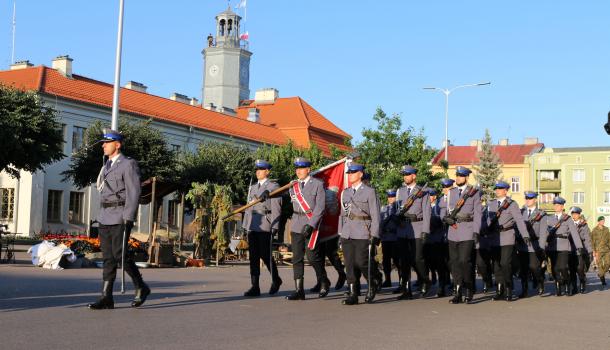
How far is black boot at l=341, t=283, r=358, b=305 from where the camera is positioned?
38.2ft

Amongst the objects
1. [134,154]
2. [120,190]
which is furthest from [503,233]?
[134,154]

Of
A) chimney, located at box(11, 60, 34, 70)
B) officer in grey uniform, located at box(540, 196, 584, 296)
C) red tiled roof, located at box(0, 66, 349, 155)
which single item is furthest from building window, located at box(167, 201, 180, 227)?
officer in grey uniform, located at box(540, 196, 584, 296)

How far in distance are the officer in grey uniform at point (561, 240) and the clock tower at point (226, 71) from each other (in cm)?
7926

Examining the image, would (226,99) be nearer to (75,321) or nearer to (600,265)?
(600,265)

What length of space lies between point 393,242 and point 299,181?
107 inches

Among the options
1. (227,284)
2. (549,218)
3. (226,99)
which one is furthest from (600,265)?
(226,99)

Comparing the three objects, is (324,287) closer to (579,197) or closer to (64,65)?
(64,65)

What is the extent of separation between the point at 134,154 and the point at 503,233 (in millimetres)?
27480

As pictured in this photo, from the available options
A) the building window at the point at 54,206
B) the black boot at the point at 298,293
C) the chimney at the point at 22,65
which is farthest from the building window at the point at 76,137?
the black boot at the point at 298,293

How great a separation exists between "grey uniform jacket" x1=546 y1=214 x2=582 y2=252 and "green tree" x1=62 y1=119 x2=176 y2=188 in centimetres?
2455

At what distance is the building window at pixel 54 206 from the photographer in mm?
48750

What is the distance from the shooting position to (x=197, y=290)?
13.4 metres

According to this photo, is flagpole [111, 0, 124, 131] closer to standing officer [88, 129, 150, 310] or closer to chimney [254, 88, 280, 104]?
standing officer [88, 129, 150, 310]

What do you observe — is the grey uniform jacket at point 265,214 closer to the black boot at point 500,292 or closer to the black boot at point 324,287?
the black boot at point 324,287
